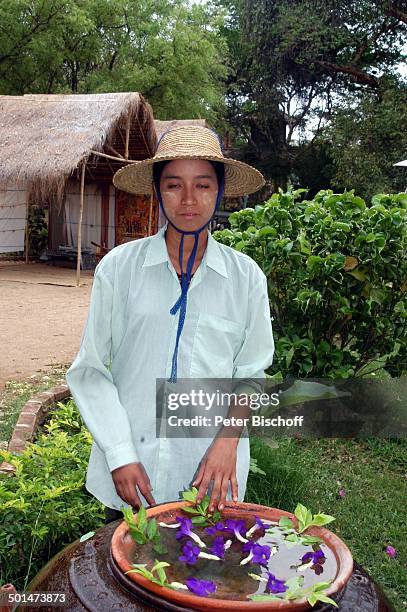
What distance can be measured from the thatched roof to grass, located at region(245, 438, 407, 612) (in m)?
8.09

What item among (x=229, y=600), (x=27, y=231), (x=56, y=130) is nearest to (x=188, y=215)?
(x=229, y=600)

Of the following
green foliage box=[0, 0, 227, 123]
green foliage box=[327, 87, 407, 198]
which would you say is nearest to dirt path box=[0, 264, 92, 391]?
green foliage box=[0, 0, 227, 123]

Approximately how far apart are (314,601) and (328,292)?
275 centimetres

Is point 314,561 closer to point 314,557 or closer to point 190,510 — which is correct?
point 314,557

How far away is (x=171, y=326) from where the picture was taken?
1.64 metres

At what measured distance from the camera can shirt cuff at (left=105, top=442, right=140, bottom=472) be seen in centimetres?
151

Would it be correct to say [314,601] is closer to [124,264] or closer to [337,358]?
[124,264]

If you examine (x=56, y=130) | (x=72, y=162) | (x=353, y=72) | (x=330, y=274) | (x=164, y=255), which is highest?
(x=353, y=72)

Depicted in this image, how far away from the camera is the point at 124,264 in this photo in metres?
1.66

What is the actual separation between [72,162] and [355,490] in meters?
8.60

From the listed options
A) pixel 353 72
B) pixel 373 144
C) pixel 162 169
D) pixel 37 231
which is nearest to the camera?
pixel 162 169

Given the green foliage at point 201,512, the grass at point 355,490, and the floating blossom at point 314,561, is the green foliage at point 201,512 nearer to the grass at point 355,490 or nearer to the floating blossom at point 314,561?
the floating blossom at point 314,561

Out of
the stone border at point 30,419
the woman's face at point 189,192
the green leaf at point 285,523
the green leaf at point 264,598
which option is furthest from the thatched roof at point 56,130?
the green leaf at point 264,598

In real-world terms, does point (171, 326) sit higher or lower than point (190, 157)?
lower
